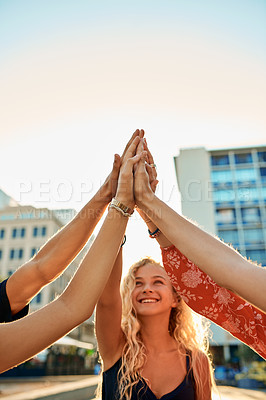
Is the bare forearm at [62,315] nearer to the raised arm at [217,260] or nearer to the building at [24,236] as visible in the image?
the raised arm at [217,260]

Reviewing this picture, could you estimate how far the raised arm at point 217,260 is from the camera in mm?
1300

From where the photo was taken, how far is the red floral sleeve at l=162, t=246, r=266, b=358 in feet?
5.59

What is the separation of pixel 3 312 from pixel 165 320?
1399mm

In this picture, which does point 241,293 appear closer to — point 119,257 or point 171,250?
point 171,250

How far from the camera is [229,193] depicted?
1660 inches

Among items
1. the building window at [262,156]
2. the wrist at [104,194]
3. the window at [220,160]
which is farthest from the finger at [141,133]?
the building window at [262,156]

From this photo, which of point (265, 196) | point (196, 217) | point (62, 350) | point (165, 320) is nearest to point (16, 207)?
point (62, 350)

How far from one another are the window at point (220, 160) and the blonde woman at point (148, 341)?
4228cm

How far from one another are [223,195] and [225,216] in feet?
8.39

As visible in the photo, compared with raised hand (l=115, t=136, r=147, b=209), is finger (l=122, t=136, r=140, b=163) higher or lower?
higher

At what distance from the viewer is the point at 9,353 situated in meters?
1.16

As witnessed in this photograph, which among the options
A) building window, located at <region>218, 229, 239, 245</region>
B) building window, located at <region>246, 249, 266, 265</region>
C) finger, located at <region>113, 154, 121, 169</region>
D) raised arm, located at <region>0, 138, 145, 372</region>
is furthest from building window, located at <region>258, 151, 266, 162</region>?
raised arm, located at <region>0, 138, 145, 372</region>

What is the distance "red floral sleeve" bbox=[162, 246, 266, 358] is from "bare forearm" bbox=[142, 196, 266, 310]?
467 millimetres

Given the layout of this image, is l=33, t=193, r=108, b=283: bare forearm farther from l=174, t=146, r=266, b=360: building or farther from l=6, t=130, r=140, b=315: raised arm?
l=174, t=146, r=266, b=360: building
